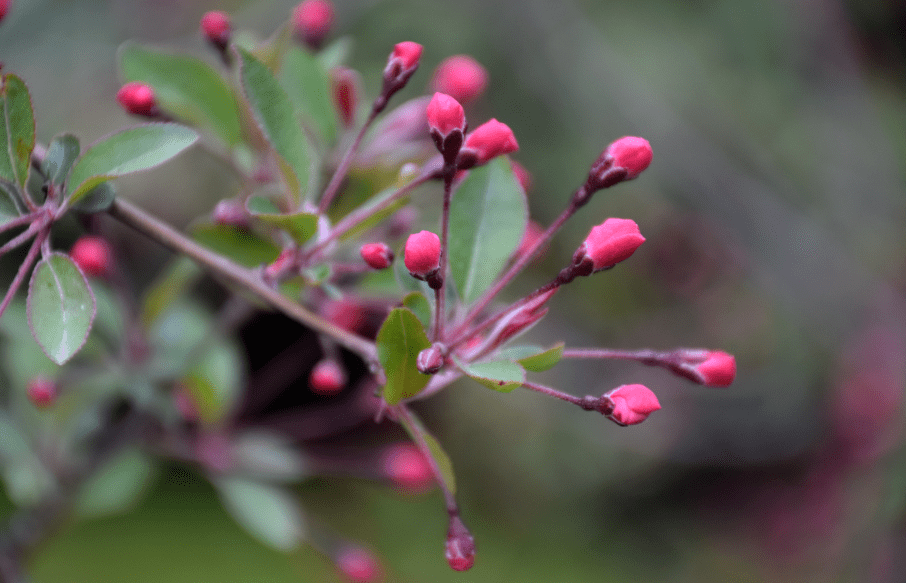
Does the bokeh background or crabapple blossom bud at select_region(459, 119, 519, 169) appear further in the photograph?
the bokeh background

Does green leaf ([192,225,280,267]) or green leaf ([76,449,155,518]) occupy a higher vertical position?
green leaf ([192,225,280,267])

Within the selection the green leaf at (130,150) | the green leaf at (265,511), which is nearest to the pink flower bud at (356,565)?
the green leaf at (265,511)

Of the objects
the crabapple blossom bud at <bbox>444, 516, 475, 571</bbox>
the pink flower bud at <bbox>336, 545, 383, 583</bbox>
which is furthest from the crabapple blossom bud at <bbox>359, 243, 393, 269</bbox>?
the pink flower bud at <bbox>336, 545, 383, 583</bbox>

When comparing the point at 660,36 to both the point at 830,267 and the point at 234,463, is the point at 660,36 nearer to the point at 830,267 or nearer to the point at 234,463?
the point at 830,267

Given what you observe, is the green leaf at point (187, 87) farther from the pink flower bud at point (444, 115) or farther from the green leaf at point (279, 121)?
the pink flower bud at point (444, 115)

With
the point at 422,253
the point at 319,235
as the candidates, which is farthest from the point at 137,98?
the point at 422,253

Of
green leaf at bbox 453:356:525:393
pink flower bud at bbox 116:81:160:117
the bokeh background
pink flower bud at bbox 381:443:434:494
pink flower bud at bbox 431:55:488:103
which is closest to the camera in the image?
green leaf at bbox 453:356:525:393

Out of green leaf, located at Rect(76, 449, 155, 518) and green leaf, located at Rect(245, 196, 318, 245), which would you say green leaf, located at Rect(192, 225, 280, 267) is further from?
green leaf, located at Rect(76, 449, 155, 518)
